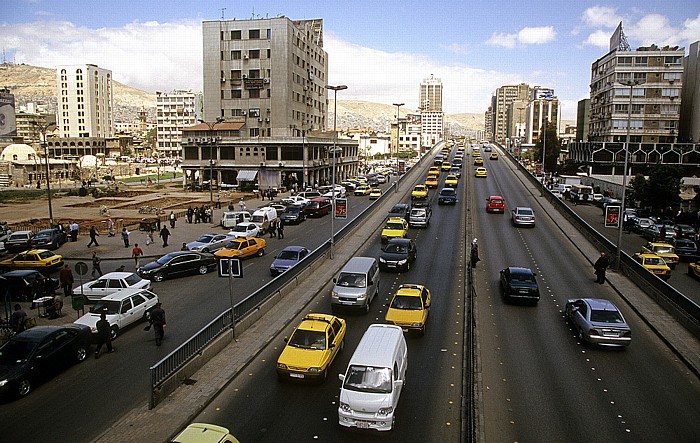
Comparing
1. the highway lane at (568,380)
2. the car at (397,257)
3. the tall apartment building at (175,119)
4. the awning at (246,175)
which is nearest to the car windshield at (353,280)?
the highway lane at (568,380)

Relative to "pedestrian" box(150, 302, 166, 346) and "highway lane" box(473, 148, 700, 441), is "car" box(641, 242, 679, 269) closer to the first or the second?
"highway lane" box(473, 148, 700, 441)

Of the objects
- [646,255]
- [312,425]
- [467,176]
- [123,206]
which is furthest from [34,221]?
[467,176]

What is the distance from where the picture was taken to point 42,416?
13250mm

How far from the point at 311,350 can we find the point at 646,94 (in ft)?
307

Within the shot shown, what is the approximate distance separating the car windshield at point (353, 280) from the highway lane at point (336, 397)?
1.18m

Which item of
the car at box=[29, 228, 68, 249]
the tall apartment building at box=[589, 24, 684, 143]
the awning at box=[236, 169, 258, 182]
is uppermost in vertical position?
the tall apartment building at box=[589, 24, 684, 143]

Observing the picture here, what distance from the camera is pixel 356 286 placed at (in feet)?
71.9

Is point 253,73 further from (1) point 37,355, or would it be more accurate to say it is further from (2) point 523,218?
(1) point 37,355

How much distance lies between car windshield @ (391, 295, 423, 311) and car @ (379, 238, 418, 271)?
850 centimetres

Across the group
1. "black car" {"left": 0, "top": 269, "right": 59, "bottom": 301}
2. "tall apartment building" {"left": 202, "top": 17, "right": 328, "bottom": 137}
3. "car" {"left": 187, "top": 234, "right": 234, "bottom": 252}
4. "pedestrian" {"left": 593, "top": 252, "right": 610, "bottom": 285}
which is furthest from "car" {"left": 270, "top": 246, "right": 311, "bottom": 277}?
"tall apartment building" {"left": 202, "top": 17, "right": 328, "bottom": 137}

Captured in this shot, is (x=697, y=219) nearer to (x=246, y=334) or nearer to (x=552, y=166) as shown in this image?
(x=246, y=334)

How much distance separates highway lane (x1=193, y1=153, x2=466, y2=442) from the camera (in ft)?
40.7

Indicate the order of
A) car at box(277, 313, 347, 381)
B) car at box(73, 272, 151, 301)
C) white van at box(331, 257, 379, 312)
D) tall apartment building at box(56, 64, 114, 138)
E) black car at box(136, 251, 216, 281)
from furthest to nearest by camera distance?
tall apartment building at box(56, 64, 114, 138) < black car at box(136, 251, 216, 281) < car at box(73, 272, 151, 301) < white van at box(331, 257, 379, 312) < car at box(277, 313, 347, 381)

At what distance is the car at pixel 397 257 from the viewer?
28.5 meters
